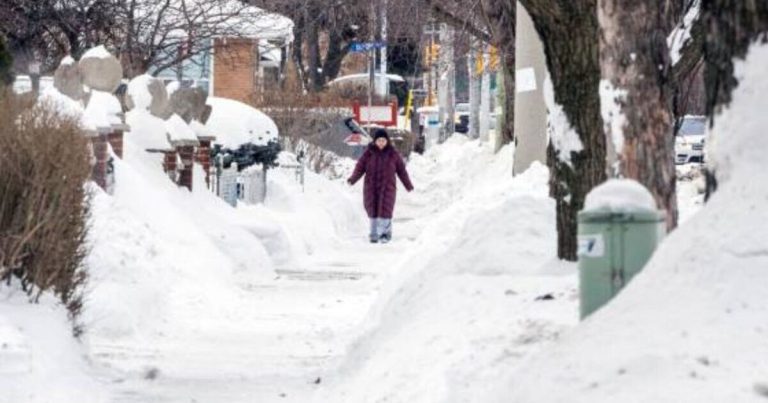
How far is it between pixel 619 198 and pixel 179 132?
13.6m

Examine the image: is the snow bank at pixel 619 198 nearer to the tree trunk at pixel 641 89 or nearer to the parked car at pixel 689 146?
the tree trunk at pixel 641 89

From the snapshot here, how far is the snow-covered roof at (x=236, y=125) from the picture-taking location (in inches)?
960

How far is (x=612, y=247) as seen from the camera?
7.03m

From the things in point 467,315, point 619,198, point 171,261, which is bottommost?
point 171,261

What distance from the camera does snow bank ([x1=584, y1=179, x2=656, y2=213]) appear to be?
693 cm

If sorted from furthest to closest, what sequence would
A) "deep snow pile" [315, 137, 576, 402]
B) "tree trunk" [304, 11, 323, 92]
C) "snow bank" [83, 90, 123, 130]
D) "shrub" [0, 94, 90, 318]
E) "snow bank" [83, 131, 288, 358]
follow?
"tree trunk" [304, 11, 323, 92], "snow bank" [83, 90, 123, 130], "snow bank" [83, 131, 288, 358], "shrub" [0, 94, 90, 318], "deep snow pile" [315, 137, 576, 402]

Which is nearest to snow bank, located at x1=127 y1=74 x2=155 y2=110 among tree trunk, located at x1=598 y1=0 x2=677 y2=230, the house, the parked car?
the house

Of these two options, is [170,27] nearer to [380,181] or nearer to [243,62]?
[380,181]

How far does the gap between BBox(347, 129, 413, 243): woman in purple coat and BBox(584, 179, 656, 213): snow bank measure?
16775mm

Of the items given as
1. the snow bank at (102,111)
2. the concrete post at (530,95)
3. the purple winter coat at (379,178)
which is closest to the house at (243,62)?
the purple winter coat at (379,178)

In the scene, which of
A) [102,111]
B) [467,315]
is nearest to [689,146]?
[102,111]

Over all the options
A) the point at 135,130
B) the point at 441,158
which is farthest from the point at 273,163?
the point at 441,158

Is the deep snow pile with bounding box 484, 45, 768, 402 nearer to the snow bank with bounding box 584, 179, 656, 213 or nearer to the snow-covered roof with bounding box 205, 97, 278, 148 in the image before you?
the snow bank with bounding box 584, 179, 656, 213

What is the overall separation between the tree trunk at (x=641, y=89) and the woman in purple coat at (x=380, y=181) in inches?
541
